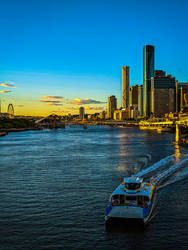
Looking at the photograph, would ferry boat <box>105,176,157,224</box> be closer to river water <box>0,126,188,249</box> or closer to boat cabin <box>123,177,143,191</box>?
Result: boat cabin <box>123,177,143,191</box>

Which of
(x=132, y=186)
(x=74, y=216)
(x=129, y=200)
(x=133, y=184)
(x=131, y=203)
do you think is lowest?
(x=74, y=216)

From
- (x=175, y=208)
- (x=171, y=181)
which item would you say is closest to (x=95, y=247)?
(x=175, y=208)

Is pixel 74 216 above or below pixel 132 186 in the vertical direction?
below

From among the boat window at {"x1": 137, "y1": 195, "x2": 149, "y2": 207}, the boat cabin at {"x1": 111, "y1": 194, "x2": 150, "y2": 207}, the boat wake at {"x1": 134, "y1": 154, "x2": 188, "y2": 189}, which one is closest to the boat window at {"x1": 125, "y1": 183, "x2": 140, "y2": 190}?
the boat cabin at {"x1": 111, "y1": 194, "x2": 150, "y2": 207}

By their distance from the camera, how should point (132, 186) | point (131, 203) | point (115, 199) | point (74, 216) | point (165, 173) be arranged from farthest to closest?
point (165, 173), point (132, 186), point (74, 216), point (115, 199), point (131, 203)

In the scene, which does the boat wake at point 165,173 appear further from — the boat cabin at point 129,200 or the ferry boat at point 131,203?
the boat cabin at point 129,200

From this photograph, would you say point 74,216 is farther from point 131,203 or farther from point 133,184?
point 133,184

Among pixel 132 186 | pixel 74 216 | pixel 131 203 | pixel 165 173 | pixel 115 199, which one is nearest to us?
pixel 131 203

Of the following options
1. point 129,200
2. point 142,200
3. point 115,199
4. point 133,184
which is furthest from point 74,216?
point 142,200
